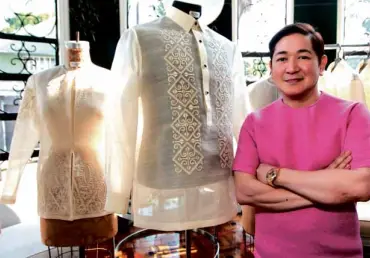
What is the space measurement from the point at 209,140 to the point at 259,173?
0.28 m

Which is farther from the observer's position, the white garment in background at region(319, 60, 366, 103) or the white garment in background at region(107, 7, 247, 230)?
the white garment in background at region(319, 60, 366, 103)

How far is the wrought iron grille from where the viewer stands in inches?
114

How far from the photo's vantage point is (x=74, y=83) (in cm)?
181

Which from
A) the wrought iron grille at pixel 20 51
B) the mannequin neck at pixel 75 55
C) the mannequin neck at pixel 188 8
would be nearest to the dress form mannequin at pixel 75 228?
the mannequin neck at pixel 75 55

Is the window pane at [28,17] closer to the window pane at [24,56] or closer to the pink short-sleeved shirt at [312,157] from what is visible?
the window pane at [24,56]

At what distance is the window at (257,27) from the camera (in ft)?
12.2

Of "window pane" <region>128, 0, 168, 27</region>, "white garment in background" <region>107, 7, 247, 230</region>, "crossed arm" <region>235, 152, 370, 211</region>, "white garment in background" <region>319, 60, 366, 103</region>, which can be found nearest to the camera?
"crossed arm" <region>235, 152, 370, 211</region>

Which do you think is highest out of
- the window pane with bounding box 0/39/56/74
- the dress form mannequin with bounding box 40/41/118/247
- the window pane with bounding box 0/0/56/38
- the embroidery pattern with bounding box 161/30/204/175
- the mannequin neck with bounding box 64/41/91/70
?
the window pane with bounding box 0/0/56/38

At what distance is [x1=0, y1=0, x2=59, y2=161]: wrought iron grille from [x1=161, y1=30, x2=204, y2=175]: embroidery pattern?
5.70 feet

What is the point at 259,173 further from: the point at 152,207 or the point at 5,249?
the point at 5,249

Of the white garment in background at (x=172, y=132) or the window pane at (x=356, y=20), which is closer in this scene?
the white garment in background at (x=172, y=132)

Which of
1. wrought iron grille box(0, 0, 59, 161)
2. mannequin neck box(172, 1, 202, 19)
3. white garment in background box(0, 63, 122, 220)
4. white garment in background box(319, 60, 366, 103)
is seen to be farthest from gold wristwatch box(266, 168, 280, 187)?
wrought iron grille box(0, 0, 59, 161)

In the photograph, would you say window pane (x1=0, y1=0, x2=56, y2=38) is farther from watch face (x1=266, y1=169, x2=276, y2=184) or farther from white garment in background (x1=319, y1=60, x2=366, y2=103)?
watch face (x1=266, y1=169, x2=276, y2=184)

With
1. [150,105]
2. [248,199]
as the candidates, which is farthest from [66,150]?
[248,199]
